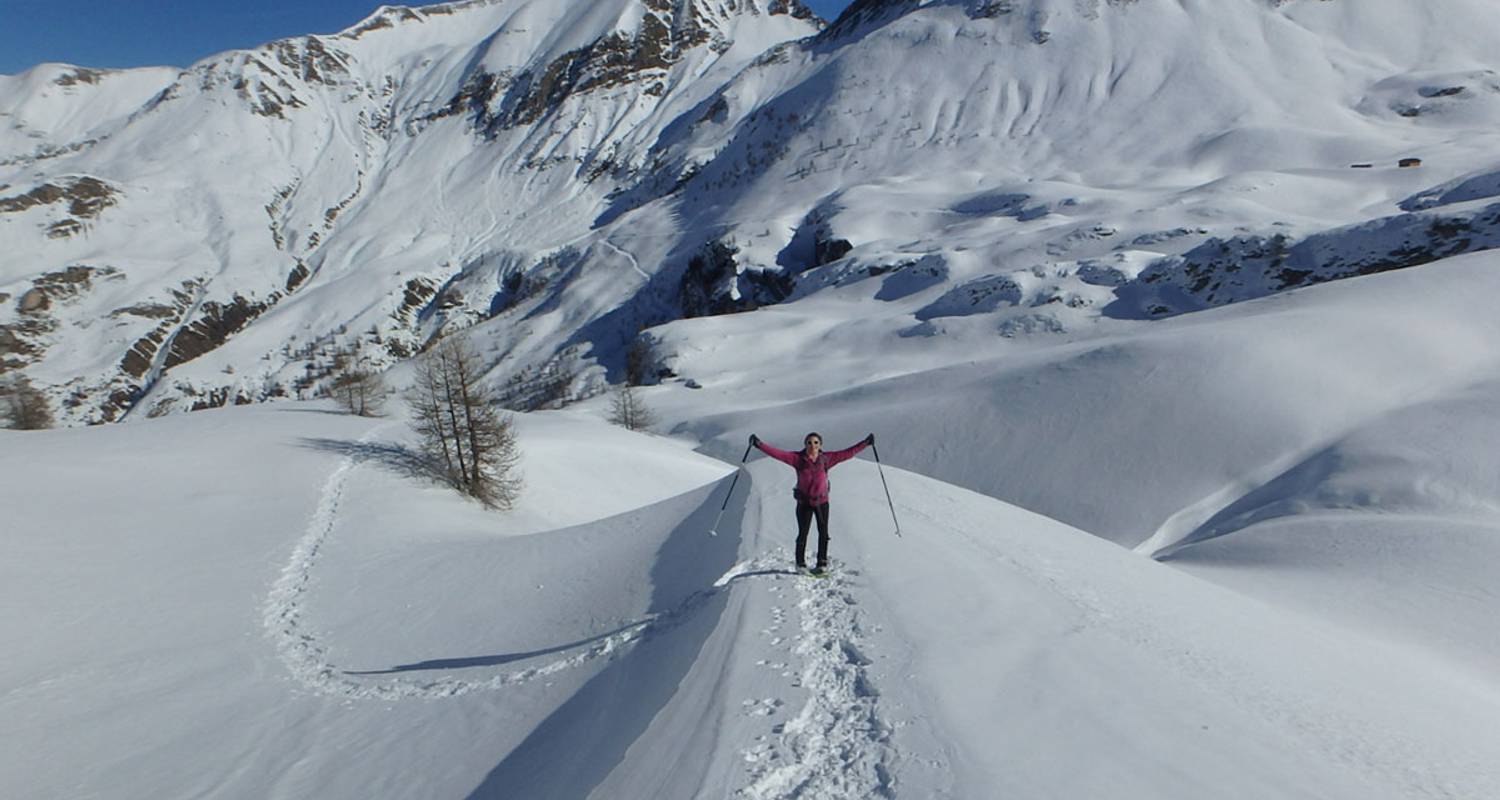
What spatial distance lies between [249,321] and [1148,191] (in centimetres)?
20331

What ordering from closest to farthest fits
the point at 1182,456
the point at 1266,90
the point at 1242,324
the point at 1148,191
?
the point at 1182,456, the point at 1242,324, the point at 1148,191, the point at 1266,90

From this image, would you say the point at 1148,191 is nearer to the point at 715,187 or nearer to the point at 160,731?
the point at 715,187

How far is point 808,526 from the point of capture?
971 cm

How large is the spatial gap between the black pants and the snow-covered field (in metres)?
0.33

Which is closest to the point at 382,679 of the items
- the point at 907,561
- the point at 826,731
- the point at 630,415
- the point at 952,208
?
the point at 907,561

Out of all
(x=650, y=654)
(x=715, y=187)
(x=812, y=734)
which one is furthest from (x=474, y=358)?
(x=715, y=187)

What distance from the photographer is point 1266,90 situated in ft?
395

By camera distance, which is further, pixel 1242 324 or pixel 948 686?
pixel 1242 324

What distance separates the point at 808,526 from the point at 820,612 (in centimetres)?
163

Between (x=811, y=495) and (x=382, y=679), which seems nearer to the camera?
(x=811, y=495)

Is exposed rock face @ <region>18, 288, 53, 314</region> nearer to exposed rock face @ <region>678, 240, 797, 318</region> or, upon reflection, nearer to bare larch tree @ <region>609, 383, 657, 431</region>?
exposed rock face @ <region>678, 240, 797, 318</region>

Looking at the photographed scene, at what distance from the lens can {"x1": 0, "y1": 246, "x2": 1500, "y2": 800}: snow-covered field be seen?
5.79 m

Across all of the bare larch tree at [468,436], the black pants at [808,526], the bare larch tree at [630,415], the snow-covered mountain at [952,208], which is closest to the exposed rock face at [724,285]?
the snow-covered mountain at [952,208]

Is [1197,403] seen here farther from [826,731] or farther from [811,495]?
[826,731]
